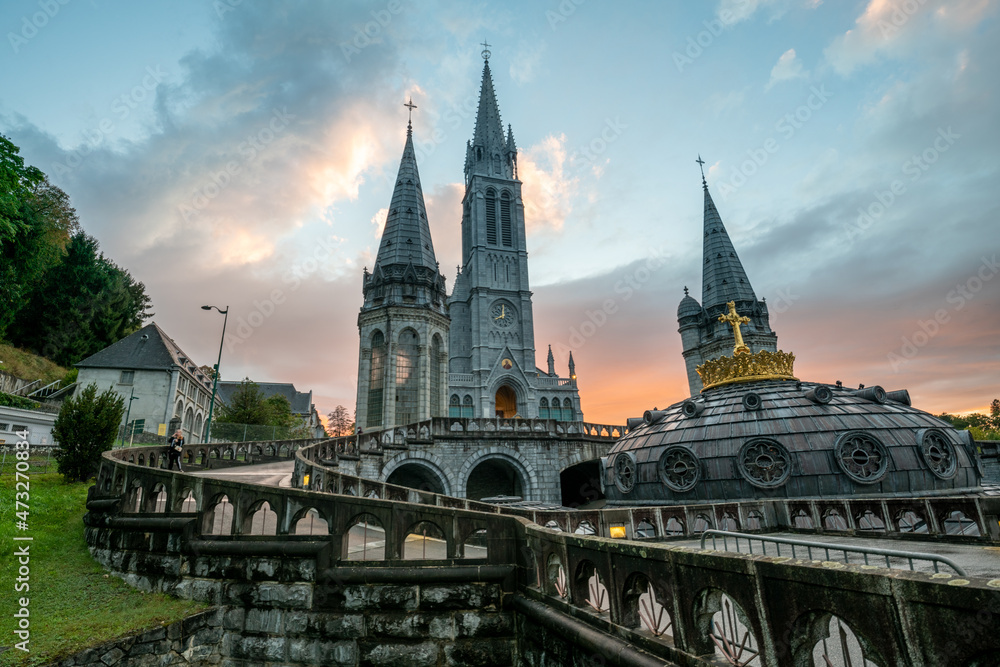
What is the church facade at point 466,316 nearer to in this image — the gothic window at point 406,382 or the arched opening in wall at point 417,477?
the gothic window at point 406,382

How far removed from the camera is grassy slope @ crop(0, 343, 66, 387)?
3762cm

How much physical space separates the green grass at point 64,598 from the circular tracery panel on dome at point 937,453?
18251 millimetres

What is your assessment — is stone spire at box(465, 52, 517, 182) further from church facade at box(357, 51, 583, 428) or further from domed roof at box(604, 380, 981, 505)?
domed roof at box(604, 380, 981, 505)

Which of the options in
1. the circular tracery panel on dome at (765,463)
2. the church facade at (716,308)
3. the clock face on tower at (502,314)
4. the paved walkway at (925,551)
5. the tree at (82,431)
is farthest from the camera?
the clock face on tower at (502,314)

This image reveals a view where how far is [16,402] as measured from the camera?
104ft

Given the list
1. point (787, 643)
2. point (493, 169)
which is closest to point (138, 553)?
point (787, 643)

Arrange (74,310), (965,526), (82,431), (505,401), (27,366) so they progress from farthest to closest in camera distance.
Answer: (505,401)
(74,310)
(27,366)
(82,431)
(965,526)

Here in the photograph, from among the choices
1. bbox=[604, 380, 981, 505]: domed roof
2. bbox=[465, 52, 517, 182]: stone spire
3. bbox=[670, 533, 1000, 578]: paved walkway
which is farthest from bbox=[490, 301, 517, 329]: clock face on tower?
bbox=[670, 533, 1000, 578]: paved walkway

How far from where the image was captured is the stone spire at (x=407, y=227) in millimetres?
41844

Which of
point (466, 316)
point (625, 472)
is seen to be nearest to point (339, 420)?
point (466, 316)

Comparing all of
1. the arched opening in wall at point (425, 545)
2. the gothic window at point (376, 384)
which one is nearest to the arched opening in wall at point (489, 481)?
the gothic window at point (376, 384)

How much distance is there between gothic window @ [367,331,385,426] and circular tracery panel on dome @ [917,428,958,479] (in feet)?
104

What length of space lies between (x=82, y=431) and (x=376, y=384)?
22172 millimetres

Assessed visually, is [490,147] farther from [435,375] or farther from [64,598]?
[64,598]
